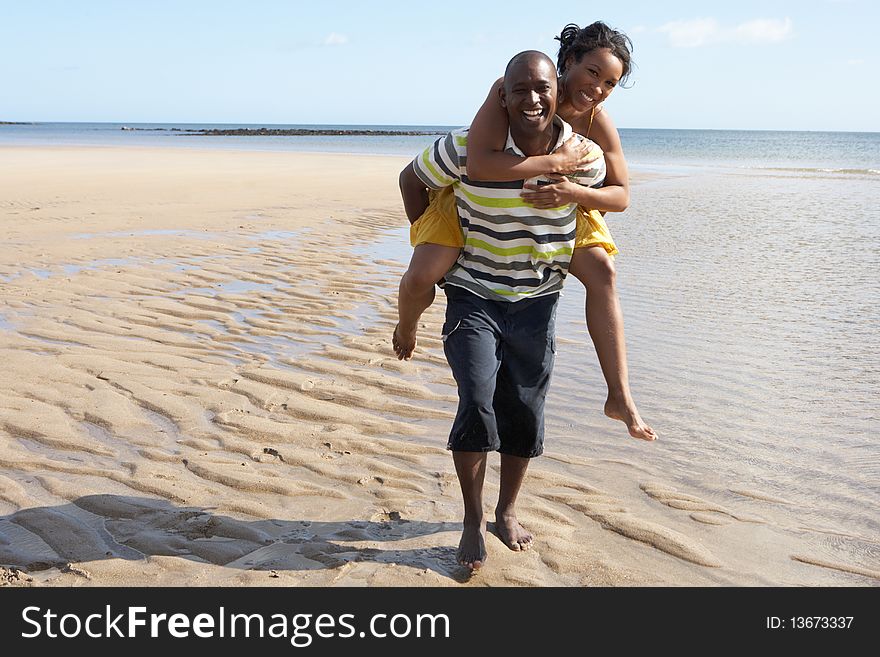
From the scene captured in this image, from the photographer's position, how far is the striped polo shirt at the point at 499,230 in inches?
115

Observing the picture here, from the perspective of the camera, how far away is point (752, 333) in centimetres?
654

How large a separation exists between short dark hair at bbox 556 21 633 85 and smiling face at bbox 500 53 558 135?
287 mm

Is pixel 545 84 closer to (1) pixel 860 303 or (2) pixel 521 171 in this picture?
(2) pixel 521 171

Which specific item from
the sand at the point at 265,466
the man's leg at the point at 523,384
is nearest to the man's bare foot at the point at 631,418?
the man's leg at the point at 523,384

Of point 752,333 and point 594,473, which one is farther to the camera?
point 752,333

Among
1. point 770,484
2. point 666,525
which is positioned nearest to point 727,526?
point 666,525

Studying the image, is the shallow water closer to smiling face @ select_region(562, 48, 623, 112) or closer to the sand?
the sand

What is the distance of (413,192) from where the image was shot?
10.3 ft

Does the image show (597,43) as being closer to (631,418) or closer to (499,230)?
(499,230)

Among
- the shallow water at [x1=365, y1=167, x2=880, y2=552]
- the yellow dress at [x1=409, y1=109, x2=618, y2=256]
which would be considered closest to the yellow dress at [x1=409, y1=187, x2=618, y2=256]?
the yellow dress at [x1=409, y1=109, x2=618, y2=256]

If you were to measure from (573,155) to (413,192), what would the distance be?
581mm

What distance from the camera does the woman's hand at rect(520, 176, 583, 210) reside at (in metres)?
2.88

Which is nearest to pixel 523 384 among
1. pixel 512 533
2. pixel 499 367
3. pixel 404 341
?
pixel 499 367
